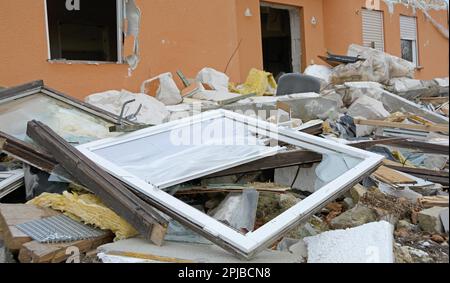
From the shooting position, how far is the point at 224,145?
11.1 ft

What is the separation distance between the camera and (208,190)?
124 inches

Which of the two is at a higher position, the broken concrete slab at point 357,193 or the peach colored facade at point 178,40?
the peach colored facade at point 178,40

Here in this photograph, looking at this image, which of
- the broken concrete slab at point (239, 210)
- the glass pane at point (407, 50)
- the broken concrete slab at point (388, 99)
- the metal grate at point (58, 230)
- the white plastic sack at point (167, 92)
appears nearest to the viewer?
the metal grate at point (58, 230)

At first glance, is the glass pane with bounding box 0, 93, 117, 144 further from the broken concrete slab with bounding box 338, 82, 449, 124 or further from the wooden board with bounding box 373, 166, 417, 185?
the broken concrete slab with bounding box 338, 82, 449, 124

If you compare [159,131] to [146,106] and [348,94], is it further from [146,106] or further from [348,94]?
[348,94]

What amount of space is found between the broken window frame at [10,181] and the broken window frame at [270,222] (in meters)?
0.50

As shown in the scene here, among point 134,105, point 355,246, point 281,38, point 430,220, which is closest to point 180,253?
point 355,246

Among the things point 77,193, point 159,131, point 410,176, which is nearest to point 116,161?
point 77,193

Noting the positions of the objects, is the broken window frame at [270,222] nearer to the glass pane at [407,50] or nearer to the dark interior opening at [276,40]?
the dark interior opening at [276,40]

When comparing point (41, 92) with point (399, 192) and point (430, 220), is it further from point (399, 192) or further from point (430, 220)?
point (430, 220)

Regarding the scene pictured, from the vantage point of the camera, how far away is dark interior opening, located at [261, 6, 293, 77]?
40.3ft

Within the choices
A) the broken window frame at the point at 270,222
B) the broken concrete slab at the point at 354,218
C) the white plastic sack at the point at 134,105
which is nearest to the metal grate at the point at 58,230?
the broken window frame at the point at 270,222

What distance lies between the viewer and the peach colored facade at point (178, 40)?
5684 millimetres

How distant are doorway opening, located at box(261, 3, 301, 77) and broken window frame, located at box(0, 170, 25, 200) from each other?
7893 mm
